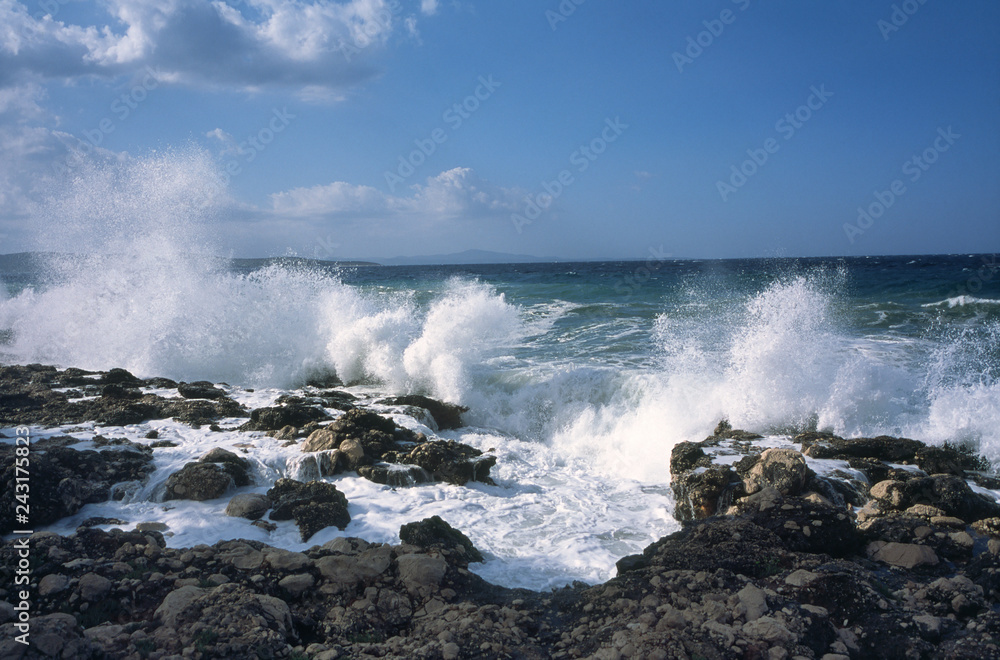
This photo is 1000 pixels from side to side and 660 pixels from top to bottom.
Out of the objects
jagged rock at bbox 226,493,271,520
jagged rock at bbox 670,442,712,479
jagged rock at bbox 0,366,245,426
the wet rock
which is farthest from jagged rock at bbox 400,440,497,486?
jagged rock at bbox 0,366,245,426

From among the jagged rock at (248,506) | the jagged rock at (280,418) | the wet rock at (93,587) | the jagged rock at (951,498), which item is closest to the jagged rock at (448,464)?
the jagged rock at (248,506)

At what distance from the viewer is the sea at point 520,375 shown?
664 cm

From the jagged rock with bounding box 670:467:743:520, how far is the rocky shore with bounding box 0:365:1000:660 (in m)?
0.02

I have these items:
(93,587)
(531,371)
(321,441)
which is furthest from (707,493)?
(531,371)

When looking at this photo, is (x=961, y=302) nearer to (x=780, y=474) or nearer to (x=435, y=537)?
(x=780, y=474)

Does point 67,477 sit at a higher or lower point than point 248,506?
higher

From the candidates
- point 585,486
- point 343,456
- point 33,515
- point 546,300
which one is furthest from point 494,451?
point 546,300

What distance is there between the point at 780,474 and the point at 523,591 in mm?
3507

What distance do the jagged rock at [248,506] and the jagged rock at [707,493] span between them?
4.93 metres

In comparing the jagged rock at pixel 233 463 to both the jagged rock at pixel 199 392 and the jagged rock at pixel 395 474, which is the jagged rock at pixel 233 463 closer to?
the jagged rock at pixel 395 474

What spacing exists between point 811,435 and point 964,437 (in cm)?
227

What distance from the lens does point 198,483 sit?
6738mm

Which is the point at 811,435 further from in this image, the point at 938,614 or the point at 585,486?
the point at 938,614

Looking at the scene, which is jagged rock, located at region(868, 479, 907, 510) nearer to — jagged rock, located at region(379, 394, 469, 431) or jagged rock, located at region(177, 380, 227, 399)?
jagged rock, located at region(379, 394, 469, 431)
